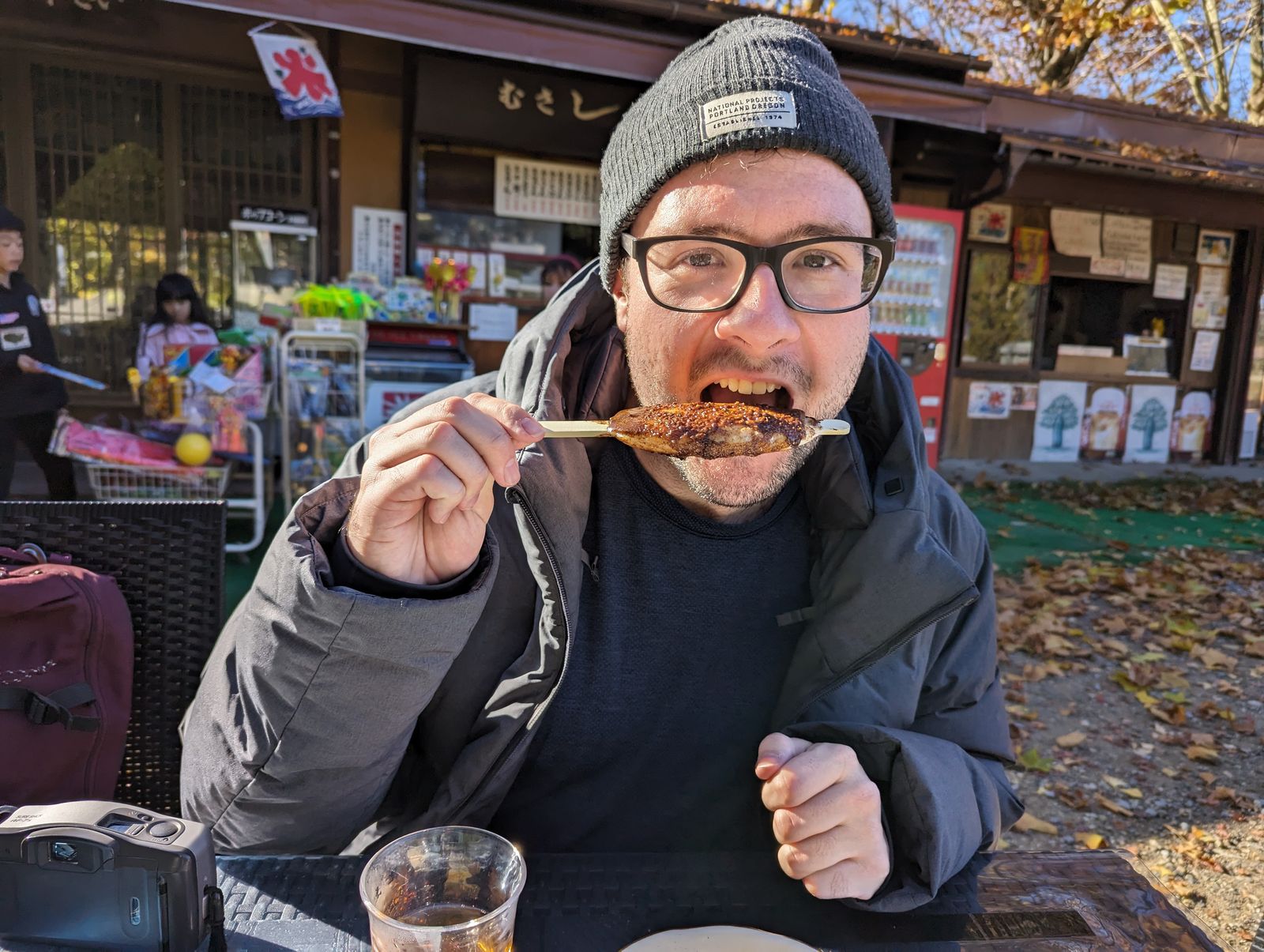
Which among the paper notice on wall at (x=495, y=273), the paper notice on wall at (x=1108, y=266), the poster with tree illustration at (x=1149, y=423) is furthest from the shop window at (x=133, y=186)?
the poster with tree illustration at (x=1149, y=423)

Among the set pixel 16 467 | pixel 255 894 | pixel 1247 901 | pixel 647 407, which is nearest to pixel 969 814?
pixel 647 407

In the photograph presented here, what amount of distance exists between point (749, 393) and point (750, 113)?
1.93 feet

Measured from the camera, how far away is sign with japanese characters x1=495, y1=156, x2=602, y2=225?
801cm

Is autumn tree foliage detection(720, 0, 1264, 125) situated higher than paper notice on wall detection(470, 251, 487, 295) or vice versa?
autumn tree foliage detection(720, 0, 1264, 125)

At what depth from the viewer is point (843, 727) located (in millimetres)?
1488

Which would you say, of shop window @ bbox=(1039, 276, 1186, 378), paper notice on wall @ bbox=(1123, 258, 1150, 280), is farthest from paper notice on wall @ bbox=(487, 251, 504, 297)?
paper notice on wall @ bbox=(1123, 258, 1150, 280)

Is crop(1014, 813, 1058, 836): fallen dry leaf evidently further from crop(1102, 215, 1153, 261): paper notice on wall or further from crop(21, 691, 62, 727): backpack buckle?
crop(1102, 215, 1153, 261): paper notice on wall

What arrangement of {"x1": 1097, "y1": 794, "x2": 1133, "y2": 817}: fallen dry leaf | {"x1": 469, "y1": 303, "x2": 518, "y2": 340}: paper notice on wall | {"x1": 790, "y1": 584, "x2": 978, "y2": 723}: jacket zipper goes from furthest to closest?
{"x1": 469, "y1": 303, "x2": 518, "y2": 340}: paper notice on wall < {"x1": 1097, "y1": 794, "x2": 1133, "y2": 817}: fallen dry leaf < {"x1": 790, "y1": 584, "x2": 978, "y2": 723}: jacket zipper

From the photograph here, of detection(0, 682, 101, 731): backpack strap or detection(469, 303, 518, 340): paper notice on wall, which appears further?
detection(469, 303, 518, 340): paper notice on wall

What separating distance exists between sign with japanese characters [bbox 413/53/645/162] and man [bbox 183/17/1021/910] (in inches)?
238

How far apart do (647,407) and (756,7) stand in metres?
6.48

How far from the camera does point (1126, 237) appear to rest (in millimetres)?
11266

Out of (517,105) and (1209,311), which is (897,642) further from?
(1209,311)

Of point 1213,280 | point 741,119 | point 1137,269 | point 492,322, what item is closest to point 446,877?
point 741,119
